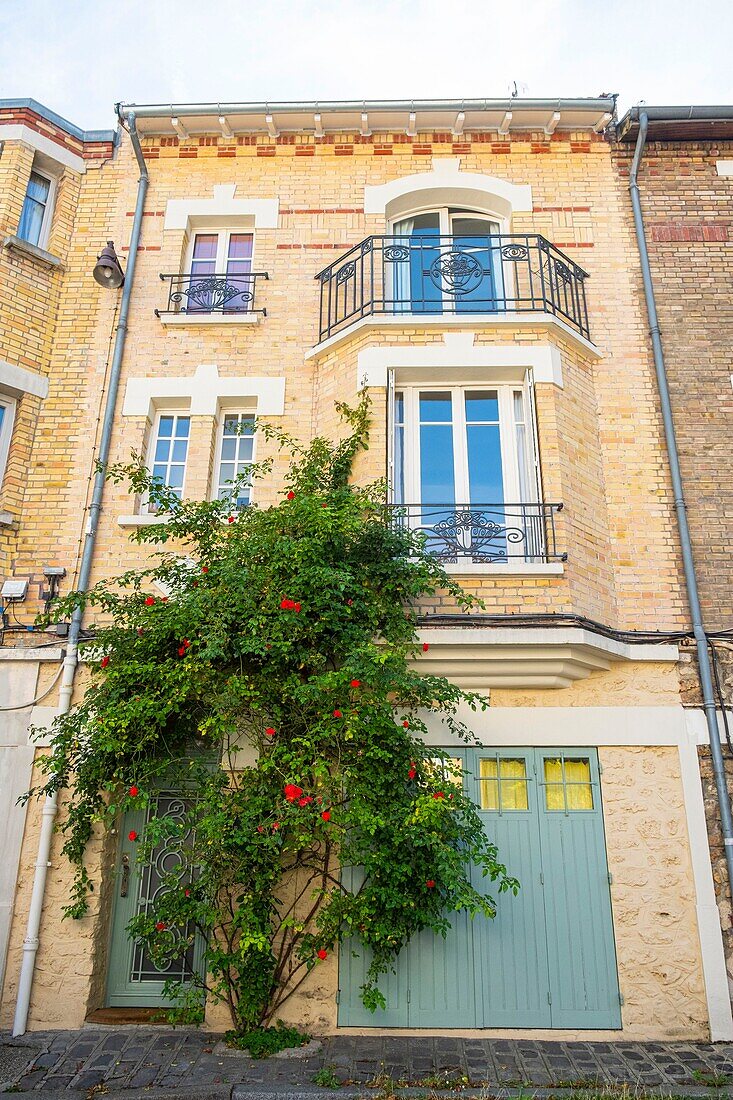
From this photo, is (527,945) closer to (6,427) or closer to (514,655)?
(514,655)

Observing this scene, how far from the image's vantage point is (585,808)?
710 centimetres

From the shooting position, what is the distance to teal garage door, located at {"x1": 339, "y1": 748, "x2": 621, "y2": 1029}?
6586mm

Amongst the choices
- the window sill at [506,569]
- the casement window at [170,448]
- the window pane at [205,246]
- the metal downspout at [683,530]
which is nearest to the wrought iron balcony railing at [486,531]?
the window sill at [506,569]

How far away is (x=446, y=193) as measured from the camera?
9820 millimetres

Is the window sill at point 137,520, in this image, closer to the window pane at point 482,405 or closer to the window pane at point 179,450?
the window pane at point 179,450

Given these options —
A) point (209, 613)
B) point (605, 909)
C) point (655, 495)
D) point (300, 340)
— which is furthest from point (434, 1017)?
point (300, 340)

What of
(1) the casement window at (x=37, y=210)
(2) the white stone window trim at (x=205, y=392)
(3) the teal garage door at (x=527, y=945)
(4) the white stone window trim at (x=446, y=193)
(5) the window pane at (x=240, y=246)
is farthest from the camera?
(5) the window pane at (x=240, y=246)

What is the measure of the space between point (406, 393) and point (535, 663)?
339cm

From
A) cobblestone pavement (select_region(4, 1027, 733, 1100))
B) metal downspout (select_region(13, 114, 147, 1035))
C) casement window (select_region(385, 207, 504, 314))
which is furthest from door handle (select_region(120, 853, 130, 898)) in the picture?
casement window (select_region(385, 207, 504, 314))

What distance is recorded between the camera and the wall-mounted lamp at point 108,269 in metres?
8.83

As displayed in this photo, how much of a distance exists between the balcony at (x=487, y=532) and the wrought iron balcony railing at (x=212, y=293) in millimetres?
3485

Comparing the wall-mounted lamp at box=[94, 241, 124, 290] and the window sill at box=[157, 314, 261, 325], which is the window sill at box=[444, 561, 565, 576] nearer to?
the window sill at box=[157, 314, 261, 325]

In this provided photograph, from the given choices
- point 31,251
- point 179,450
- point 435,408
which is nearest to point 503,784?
point 435,408

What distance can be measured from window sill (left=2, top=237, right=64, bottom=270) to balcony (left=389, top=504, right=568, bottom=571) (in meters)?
5.44
